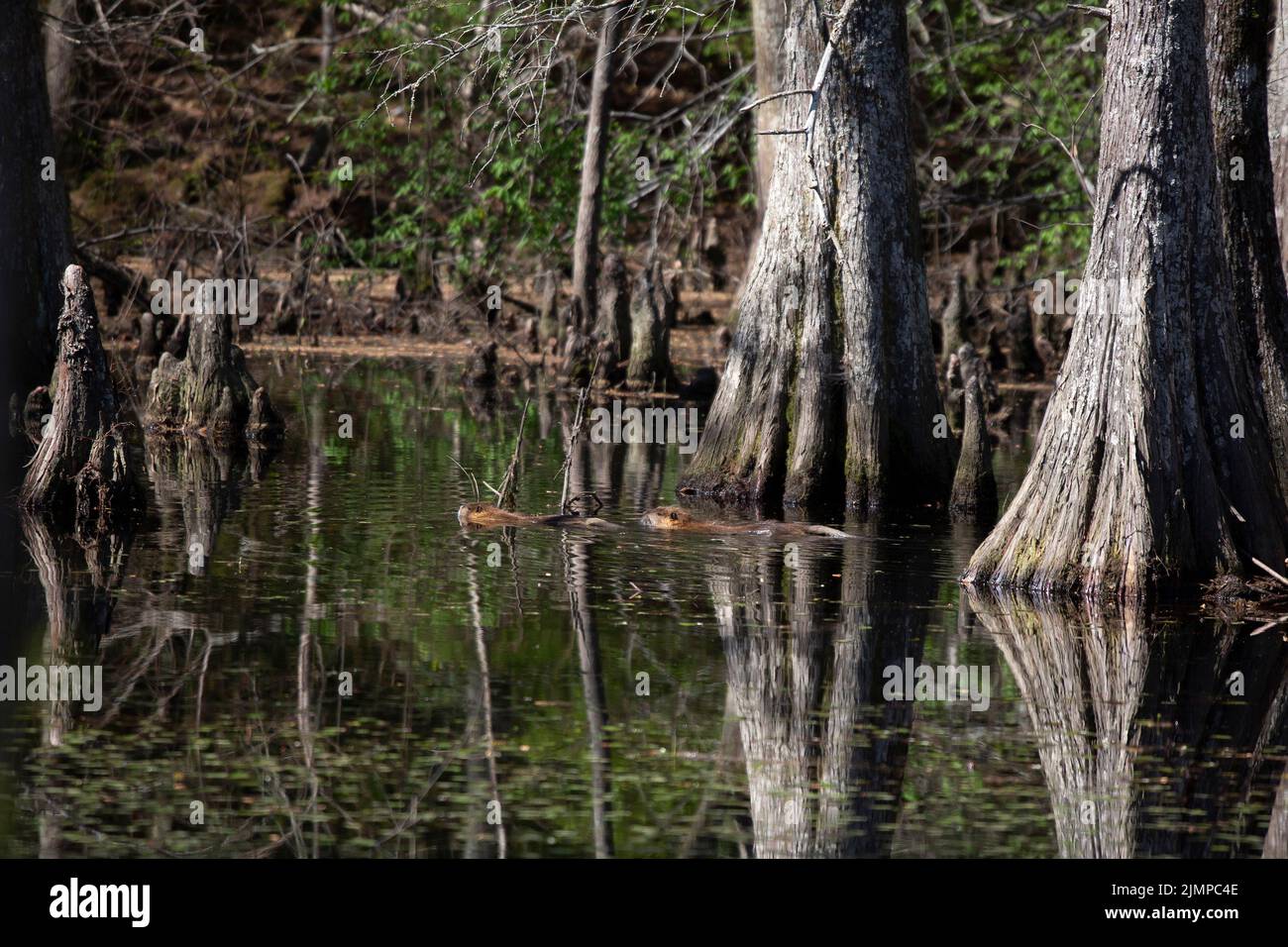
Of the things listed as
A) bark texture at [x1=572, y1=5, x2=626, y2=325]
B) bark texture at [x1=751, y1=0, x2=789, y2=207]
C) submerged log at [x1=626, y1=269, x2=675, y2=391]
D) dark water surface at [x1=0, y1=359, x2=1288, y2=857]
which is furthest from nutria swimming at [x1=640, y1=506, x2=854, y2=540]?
bark texture at [x1=572, y1=5, x2=626, y2=325]

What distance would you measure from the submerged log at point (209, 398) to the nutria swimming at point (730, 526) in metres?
5.25

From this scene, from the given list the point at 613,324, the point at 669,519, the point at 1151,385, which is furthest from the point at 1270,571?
the point at 613,324

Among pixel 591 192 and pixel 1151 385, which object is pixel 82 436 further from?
pixel 591 192

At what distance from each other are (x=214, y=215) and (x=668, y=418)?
26.7 ft

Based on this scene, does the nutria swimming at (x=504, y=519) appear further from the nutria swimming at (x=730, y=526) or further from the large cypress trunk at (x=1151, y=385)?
the large cypress trunk at (x=1151, y=385)

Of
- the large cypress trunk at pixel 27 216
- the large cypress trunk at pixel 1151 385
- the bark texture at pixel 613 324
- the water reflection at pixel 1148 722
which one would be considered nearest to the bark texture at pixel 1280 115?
the large cypress trunk at pixel 1151 385

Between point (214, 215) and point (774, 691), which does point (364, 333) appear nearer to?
point (214, 215)

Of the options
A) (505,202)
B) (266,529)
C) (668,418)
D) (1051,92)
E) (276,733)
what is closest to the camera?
(276,733)

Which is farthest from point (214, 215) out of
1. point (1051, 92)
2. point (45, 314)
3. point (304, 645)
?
point (304, 645)

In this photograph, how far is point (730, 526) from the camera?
12.6m

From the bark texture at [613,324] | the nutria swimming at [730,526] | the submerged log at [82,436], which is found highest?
the bark texture at [613,324]

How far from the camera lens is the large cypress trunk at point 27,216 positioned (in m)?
17.0

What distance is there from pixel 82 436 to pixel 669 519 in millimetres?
3745
